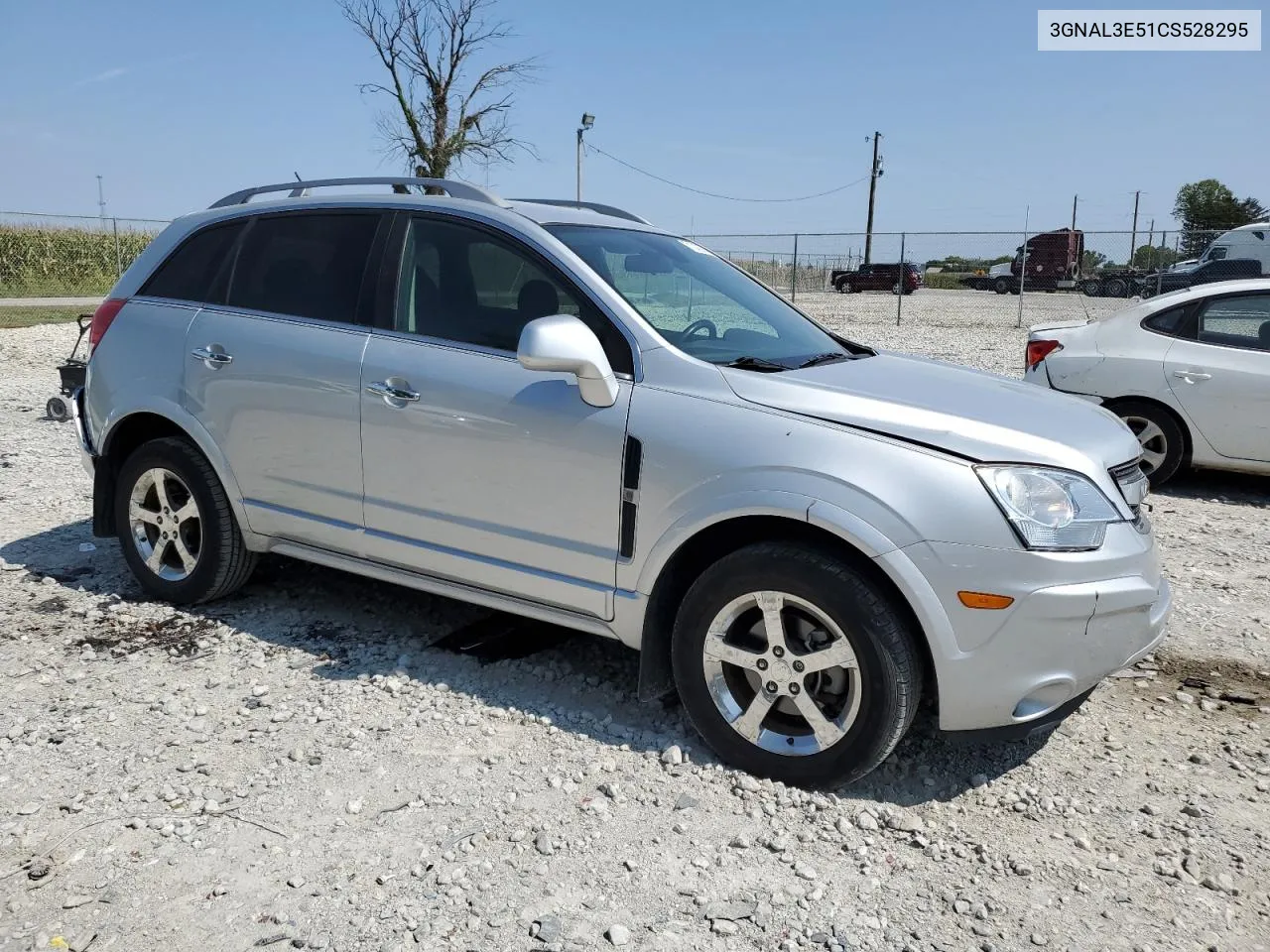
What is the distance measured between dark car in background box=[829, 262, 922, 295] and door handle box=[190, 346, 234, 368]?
34254 mm

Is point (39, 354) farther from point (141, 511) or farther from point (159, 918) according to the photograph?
point (159, 918)

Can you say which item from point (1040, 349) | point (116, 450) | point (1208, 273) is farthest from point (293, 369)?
point (1208, 273)

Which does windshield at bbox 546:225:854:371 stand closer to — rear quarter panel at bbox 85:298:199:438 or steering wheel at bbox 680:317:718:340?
steering wheel at bbox 680:317:718:340

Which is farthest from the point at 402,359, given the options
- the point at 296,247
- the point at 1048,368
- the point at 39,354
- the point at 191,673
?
the point at 39,354

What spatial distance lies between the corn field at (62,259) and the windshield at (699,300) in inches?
995

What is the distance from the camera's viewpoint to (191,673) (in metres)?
4.11

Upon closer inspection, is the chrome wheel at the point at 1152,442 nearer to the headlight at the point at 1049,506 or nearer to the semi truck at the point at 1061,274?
the headlight at the point at 1049,506

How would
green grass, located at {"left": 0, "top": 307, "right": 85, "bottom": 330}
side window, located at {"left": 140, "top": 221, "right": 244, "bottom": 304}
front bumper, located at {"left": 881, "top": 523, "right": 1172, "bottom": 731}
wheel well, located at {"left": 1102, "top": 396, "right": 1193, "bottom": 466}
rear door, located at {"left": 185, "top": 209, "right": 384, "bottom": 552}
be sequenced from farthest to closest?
green grass, located at {"left": 0, "top": 307, "right": 85, "bottom": 330}, wheel well, located at {"left": 1102, "top": 396, "right": 1193, "bottom": 466}, side window, located at {"left": 140, "top": 221, "right": 244, "bottom": 304}, rear door, located at {"left": 185, "top": 209, "right": 384, "bottom": 552}, front bumper, located at {"left": 881, "top": 523, "right": 1172, "bottom": 731}

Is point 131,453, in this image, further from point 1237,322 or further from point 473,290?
point 1237,322

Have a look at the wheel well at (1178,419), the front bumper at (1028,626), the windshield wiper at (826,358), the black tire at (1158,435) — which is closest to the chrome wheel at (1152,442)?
the black tire at (1158,435)

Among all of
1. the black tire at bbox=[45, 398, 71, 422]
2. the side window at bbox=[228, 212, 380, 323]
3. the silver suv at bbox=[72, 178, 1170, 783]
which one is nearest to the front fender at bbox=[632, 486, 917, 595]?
the silver suv at bbox=[72, 178, 1170, 783]

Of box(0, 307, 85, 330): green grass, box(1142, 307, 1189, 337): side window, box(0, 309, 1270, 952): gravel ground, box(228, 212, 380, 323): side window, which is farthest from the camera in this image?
box(0, 307, 85, 330): green grass

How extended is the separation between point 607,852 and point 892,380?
1845 millimetres

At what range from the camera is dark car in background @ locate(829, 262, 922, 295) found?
3775 cm
